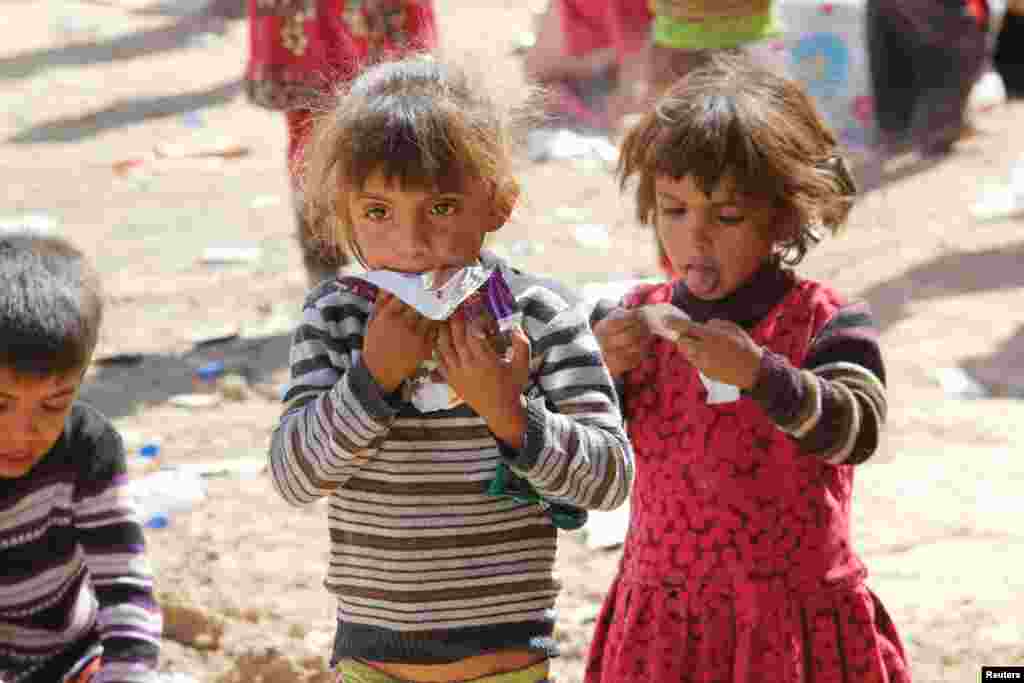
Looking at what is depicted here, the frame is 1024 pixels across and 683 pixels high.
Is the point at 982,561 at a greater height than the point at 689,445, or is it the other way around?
the point at 689,445

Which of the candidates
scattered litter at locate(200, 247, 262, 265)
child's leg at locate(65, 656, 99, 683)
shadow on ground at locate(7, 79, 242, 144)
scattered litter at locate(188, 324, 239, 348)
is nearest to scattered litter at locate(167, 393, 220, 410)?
scattered litter at locate(188, 324, 239, 348)

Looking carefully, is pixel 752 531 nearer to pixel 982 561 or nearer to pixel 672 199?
pixel 672 199

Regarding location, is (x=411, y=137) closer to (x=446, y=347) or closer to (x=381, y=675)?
(x=446, y=347)

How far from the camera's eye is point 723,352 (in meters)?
2.70

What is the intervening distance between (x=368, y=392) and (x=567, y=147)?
711 cm

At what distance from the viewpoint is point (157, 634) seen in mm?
2879

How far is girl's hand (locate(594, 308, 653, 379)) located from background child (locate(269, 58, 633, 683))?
283mm

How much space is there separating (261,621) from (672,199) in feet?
5.97

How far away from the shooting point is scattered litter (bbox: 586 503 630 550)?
4582 mm

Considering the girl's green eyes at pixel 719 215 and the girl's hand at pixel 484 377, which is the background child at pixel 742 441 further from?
the girl's hand at pixel 484 377

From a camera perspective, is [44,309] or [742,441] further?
[742,441]

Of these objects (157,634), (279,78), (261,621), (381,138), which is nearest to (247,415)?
(279,78)

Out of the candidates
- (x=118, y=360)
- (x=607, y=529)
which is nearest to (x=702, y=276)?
(x=607, y=529)

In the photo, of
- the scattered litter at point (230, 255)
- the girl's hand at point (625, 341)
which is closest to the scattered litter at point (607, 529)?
the girl's hand at point (625, 341)
